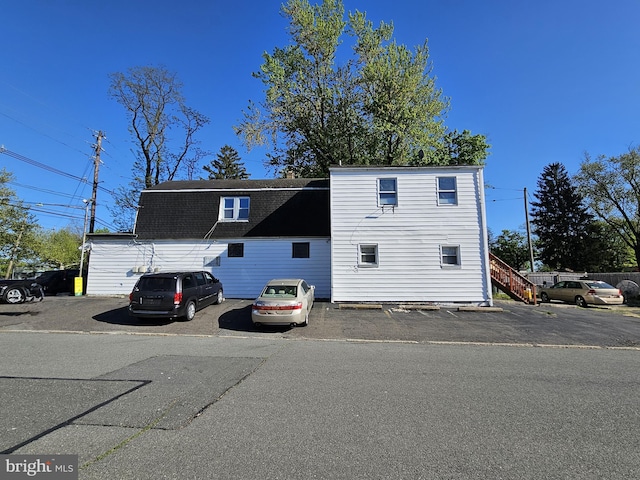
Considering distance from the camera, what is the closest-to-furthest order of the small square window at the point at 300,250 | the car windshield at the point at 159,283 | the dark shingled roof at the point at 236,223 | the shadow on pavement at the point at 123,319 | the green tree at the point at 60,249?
the car windshield at the point at 159,283 < the shadow on pavement at the point at 123,319 < the small square window at the point at 300,250 < the dark shingled roof at the point at 236,223 < the green tree at the point at 60,249

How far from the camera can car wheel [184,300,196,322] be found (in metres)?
12.7

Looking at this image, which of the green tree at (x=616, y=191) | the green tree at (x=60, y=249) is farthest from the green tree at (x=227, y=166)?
the green tree at (x=616, y=191)

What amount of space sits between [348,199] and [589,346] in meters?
10.5

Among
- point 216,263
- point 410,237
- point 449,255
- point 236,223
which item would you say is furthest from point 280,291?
point 449,255

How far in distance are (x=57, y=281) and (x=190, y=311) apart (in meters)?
14.1

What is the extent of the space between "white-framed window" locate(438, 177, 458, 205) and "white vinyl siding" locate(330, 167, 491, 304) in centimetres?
18

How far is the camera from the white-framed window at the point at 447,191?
16594mm

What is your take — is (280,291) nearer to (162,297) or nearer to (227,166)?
(162,297)

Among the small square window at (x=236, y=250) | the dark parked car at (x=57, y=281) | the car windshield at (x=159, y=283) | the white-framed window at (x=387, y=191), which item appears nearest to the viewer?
the car windshield at (x=159, y=283)

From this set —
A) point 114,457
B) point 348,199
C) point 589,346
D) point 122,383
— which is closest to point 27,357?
point 122,383

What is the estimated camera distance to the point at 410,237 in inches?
639

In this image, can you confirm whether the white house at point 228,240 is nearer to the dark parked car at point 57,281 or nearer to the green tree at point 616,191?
the dark parked car at point 57,281

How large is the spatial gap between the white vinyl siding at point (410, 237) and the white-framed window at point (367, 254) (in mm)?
154

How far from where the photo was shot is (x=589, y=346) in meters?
9.84
